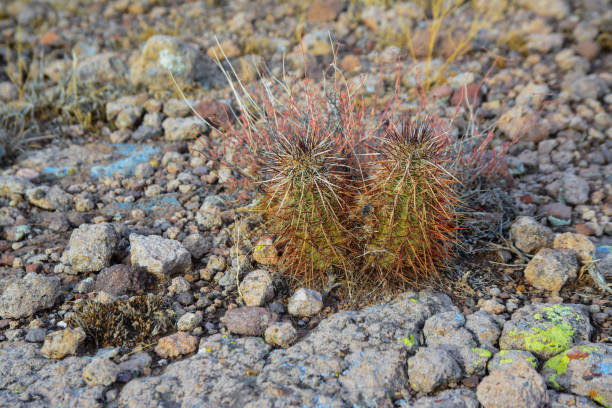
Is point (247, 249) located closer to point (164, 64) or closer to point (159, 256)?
point (159, 256)

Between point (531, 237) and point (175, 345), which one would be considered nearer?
point (175, 345)

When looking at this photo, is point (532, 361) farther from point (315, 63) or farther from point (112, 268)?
point (315, 63)

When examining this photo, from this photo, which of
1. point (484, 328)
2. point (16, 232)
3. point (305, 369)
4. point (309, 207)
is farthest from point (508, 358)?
point (16, 232)

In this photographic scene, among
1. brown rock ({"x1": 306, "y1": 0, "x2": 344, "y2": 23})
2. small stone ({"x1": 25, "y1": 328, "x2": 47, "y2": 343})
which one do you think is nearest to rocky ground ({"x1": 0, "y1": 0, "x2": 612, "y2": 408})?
small stone ({"x1": 25, "y1": 328, "x2": 47, "y2": 343})

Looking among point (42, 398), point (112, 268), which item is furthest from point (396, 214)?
point (42, 398)

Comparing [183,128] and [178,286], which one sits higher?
[183,128]

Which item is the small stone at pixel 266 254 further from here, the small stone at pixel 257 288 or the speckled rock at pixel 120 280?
the speckled rock at pixel 120 280
